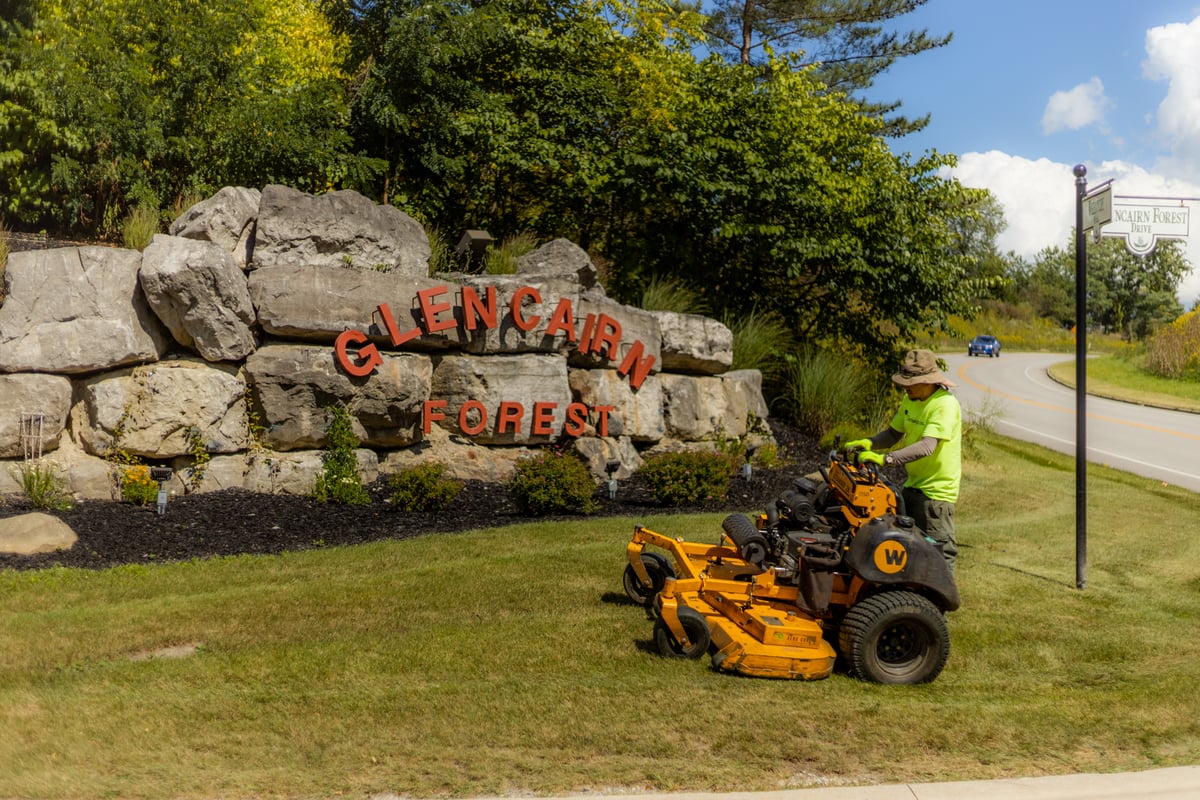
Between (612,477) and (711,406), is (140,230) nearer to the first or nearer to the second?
(612,477)

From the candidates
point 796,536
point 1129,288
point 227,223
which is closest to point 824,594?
point 796,536

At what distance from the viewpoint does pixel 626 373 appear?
44.7 ft

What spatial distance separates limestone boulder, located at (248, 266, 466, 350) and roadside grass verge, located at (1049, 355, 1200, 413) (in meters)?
25.8

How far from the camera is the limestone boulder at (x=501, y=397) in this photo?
1239cm

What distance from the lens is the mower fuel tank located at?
602cm

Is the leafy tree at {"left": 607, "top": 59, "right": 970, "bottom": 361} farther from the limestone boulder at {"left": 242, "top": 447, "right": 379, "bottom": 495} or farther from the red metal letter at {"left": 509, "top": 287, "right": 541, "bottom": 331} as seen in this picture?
the limestone boulder at {"left": 242, "top": 447, "right": 379, "bottom": 495}

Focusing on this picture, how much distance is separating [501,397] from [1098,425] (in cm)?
1885

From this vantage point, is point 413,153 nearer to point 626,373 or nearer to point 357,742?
point 626,373

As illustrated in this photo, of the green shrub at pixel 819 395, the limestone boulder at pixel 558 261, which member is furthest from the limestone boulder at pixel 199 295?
the green shrub at pixel 819 395

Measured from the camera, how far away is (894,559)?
19.8 ft

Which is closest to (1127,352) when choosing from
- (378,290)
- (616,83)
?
(616,83)

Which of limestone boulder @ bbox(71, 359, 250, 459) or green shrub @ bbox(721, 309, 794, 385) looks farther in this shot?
green shrub @ bbox(721, 309, 794, 385)

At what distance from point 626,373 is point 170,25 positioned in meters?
8.83

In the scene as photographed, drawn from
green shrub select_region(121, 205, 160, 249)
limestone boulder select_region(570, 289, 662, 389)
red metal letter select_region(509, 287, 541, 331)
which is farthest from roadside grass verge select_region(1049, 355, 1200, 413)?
green shrub select_region(121, 205, 160, 249)
